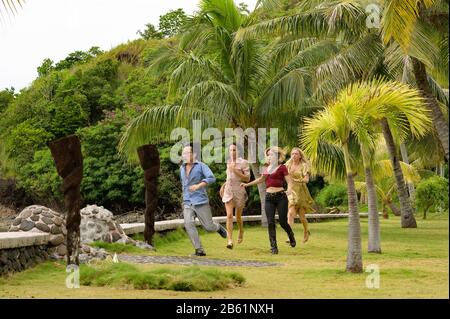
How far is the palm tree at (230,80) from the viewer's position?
24.1 meters

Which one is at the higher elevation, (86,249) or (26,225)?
(26,225)

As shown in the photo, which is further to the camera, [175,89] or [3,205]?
[3,205]

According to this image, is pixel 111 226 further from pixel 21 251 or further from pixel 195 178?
pixel 21 251

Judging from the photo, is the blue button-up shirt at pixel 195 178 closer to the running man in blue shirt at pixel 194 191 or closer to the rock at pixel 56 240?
the running man in blue shirt at pixel 194 191

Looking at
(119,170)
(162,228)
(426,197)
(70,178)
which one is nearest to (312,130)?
(70,178)

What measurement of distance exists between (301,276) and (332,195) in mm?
27738

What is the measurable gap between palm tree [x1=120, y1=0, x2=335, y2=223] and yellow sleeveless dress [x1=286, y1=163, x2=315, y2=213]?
7.51 meters

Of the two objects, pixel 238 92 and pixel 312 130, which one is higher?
pixel 238 92

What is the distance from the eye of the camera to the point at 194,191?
1430 centimetres

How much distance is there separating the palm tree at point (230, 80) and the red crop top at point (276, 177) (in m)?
9.35

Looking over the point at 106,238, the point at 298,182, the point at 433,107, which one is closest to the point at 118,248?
the point at 106,238

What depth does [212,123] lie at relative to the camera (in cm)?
2481

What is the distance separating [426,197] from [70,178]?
22361mm

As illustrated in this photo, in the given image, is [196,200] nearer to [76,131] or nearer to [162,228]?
[162,228]
